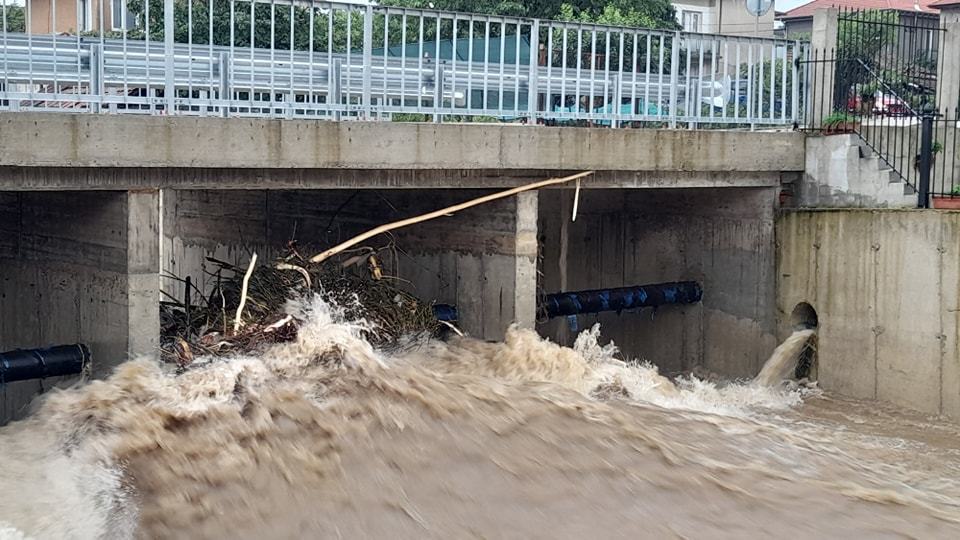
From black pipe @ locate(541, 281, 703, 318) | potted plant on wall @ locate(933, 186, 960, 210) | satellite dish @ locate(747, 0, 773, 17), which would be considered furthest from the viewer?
satellite dish @ locate(747, 0, 773, 17)

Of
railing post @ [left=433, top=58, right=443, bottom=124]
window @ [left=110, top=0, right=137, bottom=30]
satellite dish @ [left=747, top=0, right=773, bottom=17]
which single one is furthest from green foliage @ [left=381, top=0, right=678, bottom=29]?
railing post @ [left=433, top=58, right=443, bottom=124]

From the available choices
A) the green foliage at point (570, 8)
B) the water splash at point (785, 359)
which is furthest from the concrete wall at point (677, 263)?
the green foliage at point (570, 8)

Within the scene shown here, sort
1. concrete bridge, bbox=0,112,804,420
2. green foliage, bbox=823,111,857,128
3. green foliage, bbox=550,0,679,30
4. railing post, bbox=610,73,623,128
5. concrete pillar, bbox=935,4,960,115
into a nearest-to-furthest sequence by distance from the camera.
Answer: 1. concrete bridge, bbox=0,112,804,420
2. railing post, bbox=610,73,623,128
3. green foliage, bbox=823,111,857,128
4. concrete pillar, bbox=935,4,960,115
5. green foliage, bbox=550,0,679,30

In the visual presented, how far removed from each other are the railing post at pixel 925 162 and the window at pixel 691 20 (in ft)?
83.0

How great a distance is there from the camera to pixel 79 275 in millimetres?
10680

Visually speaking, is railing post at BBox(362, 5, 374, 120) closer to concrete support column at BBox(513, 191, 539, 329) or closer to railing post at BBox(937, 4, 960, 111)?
concrete support column at BBox(513, 191, 539, 329)

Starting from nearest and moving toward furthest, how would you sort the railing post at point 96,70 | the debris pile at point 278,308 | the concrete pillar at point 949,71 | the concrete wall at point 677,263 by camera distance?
the railing post at point 96,70 < the debris pile at point 278,308 < the concrete pillar at point 949,71 < the concrete wall at point 677,263

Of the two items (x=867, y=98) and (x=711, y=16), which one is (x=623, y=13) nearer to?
(x=711, y=16)

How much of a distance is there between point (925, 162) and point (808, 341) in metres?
2.38

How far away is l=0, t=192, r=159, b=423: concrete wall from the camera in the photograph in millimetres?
9820

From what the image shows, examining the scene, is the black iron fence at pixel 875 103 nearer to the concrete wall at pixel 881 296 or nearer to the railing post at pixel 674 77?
the concrete wall at pixel 881 296

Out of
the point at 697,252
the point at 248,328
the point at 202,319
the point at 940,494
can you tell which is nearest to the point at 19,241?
the point at 202,319

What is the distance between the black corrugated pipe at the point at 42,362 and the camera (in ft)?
32.9

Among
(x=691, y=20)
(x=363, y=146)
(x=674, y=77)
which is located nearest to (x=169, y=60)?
(x=363, y=146)
